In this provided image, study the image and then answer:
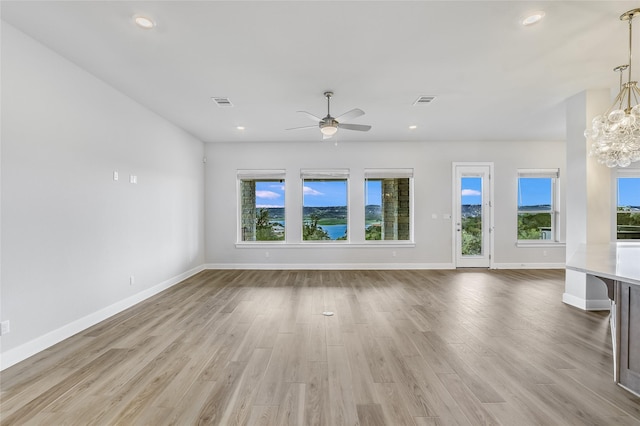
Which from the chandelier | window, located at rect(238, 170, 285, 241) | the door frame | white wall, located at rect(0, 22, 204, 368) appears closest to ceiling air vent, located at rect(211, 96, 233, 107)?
white wall, located at rect(0, 22, 204, 368)

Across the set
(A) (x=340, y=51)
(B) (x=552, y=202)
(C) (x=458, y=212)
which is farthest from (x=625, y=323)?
(B) (x=552, y=202)

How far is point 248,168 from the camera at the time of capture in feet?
21.6

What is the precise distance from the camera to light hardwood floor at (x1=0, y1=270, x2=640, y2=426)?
1.83 meters

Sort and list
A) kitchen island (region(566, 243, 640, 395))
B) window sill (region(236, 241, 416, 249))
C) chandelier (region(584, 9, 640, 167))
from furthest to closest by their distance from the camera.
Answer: window sill (region(236, 241, 416, 249)), chandelier (region(584, 9, 640, 167)), kitchen island (region(566, 243, 640, 395))

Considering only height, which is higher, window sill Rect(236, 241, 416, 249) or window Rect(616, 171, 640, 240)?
window Rect(616, 171, 640, 240)

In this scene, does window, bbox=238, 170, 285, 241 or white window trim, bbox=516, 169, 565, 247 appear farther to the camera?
window, bbox=238, 170, 285, 241

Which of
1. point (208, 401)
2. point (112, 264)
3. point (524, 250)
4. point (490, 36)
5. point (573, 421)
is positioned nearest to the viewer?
point (573, 421)

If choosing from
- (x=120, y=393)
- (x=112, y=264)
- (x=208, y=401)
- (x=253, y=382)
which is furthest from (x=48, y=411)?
(x=112, y=264)

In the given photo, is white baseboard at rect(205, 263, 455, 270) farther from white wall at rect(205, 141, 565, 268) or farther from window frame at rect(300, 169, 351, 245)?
window frame at rect(300, 169, 351, 245)

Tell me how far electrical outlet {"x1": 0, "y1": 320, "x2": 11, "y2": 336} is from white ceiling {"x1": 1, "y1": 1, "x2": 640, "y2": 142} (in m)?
2.56

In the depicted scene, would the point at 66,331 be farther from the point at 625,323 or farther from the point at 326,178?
the point at 326,178

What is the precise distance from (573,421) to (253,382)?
83.2 inches

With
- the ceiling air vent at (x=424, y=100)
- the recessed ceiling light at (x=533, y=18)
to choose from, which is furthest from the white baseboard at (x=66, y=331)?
the recessed ceiling light at (x=533, y=18)

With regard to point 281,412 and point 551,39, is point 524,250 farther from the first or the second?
point 281,412
